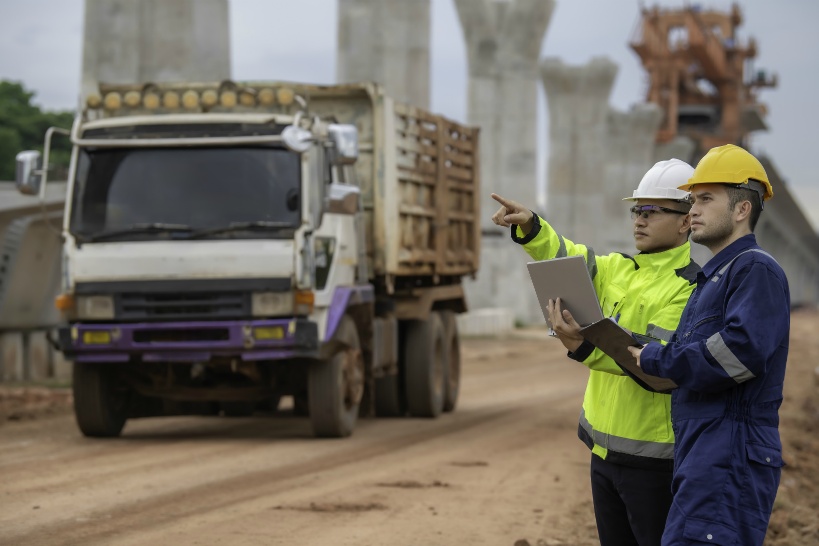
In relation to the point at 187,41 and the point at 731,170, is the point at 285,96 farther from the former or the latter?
the point at 187,41

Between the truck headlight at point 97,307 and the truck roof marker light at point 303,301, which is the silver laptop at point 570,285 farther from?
the truck headlight at point 97,307

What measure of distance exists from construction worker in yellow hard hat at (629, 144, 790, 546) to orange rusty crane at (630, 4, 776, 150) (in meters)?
82.9

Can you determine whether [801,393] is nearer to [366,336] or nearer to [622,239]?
[366,336]

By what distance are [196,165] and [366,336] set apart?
2.92 meters

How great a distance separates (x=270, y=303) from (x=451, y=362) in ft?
→ 18.9

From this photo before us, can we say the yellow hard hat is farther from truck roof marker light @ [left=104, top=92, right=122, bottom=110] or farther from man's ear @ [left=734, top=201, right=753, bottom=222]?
truck roof marker light @ [left=104, top=92, right=122, bottom=110]

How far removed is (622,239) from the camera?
2965 inches

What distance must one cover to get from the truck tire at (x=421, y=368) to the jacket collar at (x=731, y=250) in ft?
41.0

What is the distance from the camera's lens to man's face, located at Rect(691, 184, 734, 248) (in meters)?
5.16

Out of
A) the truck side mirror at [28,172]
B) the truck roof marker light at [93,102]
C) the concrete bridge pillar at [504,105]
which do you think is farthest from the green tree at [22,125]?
the truck side mirror at [28,172]

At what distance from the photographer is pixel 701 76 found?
305 ft

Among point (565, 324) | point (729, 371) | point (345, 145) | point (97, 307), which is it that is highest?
point (345, 145)

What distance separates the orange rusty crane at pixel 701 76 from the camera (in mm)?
88438

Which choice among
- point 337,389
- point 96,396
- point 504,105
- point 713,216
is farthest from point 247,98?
point 504,105
